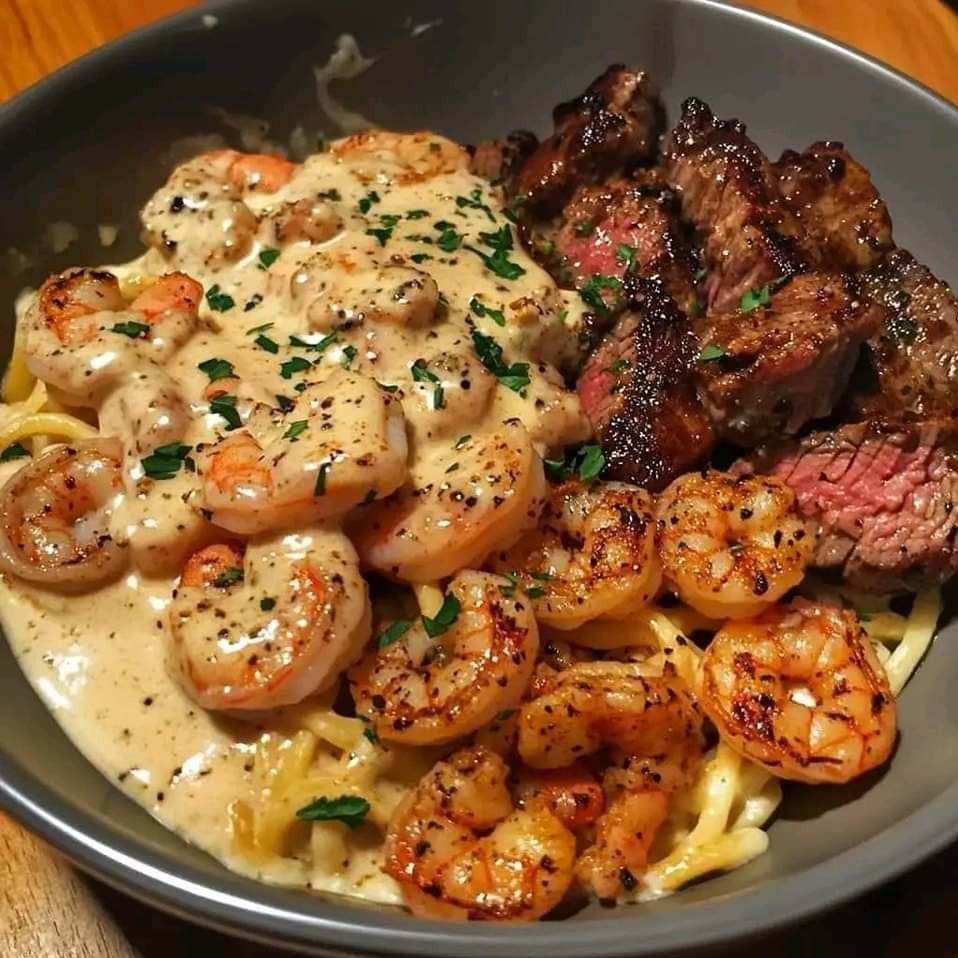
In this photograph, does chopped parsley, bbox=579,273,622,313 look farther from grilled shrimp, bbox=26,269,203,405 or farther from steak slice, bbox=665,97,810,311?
grilled shrimp, bbox=26,269,203,405

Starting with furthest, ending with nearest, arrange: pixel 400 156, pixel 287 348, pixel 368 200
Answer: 1. pixel 400 156
2. pixel 368 200
3. pixel 287 348

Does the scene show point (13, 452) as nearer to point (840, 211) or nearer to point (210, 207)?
point (210, 207)

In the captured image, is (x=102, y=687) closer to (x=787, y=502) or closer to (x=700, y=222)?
(x=787, y=502)

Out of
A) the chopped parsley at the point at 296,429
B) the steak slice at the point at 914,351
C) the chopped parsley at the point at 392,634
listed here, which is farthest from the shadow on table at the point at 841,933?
the steak slice at the point at 914,351

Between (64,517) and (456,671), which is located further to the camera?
(64,517)

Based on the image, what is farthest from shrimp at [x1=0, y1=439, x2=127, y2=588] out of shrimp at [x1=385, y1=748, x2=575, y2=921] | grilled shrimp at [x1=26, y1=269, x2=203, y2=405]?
shrimp at [x1=385, y1=748, x2=575, y2=921]

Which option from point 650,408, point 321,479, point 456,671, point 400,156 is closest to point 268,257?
point 400,156

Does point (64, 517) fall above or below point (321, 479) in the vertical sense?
below
